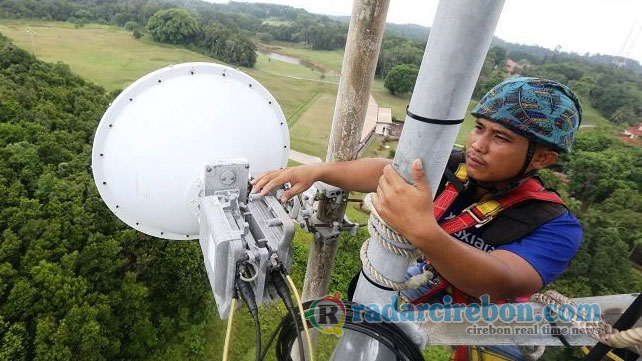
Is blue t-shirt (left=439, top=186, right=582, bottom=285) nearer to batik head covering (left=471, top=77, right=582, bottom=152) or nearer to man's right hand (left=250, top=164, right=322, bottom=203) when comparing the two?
batik head covering (left=471, top=77, right=582, bottom=152)

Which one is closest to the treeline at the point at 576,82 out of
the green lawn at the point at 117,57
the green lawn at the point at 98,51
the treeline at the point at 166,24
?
the green lawn at the point at 117,57

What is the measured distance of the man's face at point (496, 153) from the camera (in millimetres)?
2020

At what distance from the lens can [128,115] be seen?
2.72 meters

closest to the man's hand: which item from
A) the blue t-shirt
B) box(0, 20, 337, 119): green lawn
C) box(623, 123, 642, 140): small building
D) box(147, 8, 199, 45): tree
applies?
the blue t-shirt

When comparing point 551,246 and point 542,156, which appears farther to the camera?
point 542,156

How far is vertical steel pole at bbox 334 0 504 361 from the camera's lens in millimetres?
1036

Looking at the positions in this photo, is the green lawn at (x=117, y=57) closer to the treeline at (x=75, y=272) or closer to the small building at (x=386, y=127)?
the small building at (x=386, y=127)

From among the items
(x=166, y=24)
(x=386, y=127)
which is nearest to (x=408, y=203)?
(x=386, y=127)

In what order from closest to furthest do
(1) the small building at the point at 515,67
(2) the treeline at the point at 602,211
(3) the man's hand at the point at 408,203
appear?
(3) the man's hand at the point at 408,203 < (2) the treeline at the point at 602,211 < (1) the small building at the point at 515,67

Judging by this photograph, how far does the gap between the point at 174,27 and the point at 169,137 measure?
75.8 m

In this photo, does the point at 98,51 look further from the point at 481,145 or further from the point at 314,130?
the point at 481,145

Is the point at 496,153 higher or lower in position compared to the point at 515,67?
higher

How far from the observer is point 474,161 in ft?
6.96

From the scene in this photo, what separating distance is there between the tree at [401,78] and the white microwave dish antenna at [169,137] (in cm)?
5501
